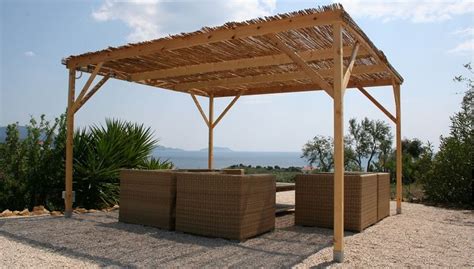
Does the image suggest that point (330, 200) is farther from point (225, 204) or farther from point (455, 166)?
point (455, 166)

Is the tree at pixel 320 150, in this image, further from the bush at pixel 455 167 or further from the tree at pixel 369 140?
the bush at pixel 455 167

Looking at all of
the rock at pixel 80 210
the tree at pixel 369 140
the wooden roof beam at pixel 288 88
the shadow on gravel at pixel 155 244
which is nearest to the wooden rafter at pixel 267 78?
the wooden roof beam at pixel 288 88

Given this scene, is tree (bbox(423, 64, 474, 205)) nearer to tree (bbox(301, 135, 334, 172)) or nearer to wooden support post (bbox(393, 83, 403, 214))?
wooden support post (bbox(393, 83, 403, 214))

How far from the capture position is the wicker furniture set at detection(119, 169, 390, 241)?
4309 mm

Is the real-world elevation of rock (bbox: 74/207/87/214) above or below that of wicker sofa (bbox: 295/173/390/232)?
below

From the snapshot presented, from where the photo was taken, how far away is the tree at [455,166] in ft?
26.4

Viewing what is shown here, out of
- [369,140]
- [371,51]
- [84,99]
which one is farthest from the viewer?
[369,140]

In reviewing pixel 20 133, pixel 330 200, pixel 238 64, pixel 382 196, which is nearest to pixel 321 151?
pixel 382 196

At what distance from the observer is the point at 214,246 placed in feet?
13.3

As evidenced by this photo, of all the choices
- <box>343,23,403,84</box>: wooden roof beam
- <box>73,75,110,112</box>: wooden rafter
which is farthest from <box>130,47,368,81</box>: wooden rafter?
<box>73,75,110,112</box>: wooden rafter

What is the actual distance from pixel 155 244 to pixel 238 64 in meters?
3.09

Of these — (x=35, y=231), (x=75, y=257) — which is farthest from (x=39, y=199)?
(x=75, y=257)

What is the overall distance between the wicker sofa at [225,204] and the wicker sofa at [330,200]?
0.63m

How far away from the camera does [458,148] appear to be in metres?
8.22
